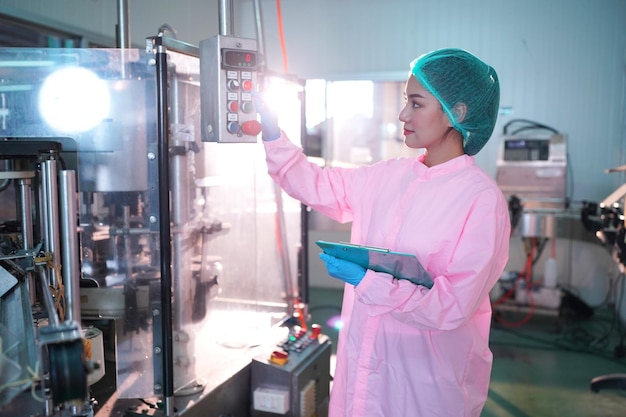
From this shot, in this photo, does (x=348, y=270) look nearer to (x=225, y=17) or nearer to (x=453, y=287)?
(x=453, y=287)

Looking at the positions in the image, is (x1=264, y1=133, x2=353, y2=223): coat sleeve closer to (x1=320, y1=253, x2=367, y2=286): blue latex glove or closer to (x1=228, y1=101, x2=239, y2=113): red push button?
(x1=228, y1=101, x2=239, y2=113): red push button

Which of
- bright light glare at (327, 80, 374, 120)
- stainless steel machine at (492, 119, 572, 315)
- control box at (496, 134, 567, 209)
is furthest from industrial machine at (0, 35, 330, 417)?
bright light glare at (327, 80, 374, 120)

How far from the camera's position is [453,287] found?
1.17 metres

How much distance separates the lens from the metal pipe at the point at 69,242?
3.67ft

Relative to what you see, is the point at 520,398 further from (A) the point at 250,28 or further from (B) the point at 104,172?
(A) the point at 250,28

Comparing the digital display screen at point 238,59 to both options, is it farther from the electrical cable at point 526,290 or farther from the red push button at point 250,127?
the electrical cable at point 526,290

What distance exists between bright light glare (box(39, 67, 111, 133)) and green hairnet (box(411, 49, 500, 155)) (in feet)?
2.60

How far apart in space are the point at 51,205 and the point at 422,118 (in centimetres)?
84

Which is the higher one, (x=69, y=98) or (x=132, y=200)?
(x=69, y=98)

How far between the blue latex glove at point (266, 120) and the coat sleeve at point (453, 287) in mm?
468

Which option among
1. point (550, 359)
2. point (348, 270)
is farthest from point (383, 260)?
point (550, 359)

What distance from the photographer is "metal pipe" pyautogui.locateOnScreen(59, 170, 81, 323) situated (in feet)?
3.67

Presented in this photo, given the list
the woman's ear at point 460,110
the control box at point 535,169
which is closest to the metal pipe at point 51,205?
the woman's ear at point 460,110

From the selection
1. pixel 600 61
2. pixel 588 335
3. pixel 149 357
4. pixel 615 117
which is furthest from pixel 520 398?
pixel 600 61
